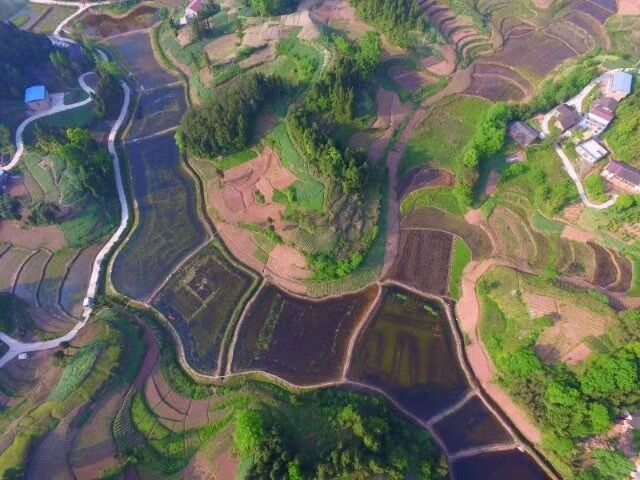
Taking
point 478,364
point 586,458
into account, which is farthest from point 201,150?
point 586,458

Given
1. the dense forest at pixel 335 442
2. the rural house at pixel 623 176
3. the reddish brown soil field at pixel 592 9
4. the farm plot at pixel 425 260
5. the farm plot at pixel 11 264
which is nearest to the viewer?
the dense forest at pixel 335 442

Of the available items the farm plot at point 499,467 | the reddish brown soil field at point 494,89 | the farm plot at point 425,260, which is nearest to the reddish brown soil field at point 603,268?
the farm plot at point 425,260

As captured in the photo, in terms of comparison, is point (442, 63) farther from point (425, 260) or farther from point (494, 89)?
point (425, 260)

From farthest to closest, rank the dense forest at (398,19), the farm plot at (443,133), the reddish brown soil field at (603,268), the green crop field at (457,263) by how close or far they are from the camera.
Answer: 1. the dense forest at (398,19)
2. the farm plot at (443,133)
3. the green crop field at (457,263)
4. the reddish brown soil field at (603,268)

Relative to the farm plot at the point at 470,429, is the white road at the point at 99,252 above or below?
above

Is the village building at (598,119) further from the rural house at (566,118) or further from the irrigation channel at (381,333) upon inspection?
the irrigation channel at (381,333)

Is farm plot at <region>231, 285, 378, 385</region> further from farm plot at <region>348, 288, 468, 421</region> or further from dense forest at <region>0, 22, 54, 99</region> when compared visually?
dense forest at <region>0, 22, 54, 99</region>
